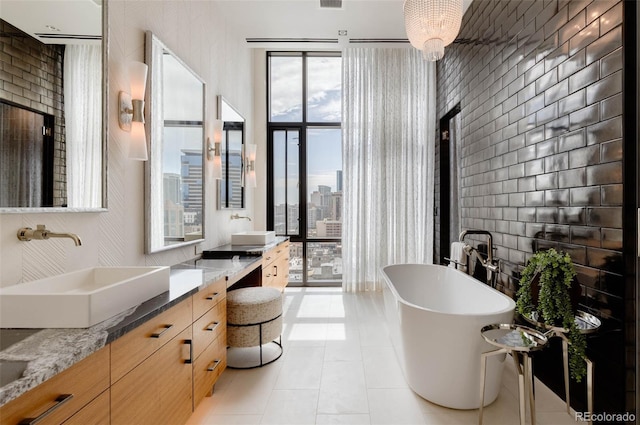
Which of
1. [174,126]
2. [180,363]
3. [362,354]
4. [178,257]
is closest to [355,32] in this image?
[174,126]

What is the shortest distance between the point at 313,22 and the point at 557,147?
112 inches

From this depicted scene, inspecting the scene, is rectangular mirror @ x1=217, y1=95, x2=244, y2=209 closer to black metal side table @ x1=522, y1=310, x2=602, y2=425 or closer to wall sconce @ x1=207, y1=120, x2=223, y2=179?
wall sconce @ x1=207, y1=120, x2=223, y2=179

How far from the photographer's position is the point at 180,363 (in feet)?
4.71

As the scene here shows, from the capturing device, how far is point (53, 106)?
132 cm

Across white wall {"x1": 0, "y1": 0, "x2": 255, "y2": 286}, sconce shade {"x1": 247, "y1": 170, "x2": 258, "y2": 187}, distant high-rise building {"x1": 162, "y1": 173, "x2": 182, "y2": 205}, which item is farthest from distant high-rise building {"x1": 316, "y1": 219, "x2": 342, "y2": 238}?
distant high-rise building {"x1": 162, "y1": 173, "x2": 182, "y2": 205}

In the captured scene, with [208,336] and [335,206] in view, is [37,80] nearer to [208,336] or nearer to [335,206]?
[208,336]

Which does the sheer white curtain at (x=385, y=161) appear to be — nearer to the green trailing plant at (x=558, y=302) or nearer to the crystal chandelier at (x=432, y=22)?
the crystal chandelier at (x=432, y=22)

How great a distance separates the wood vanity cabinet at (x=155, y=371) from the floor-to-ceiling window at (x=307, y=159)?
10.4ft

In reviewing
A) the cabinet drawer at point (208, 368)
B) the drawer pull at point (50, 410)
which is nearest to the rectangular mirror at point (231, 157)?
the cabinet drawer at point (208, 368)

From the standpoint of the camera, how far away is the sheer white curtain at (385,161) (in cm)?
431

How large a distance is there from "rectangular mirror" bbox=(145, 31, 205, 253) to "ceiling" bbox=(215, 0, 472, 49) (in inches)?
50.5

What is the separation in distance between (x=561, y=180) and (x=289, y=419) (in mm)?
2115

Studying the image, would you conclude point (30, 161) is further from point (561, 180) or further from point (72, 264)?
point (561, 180)

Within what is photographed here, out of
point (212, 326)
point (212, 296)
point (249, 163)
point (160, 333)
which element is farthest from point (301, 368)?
point (249, 163)
